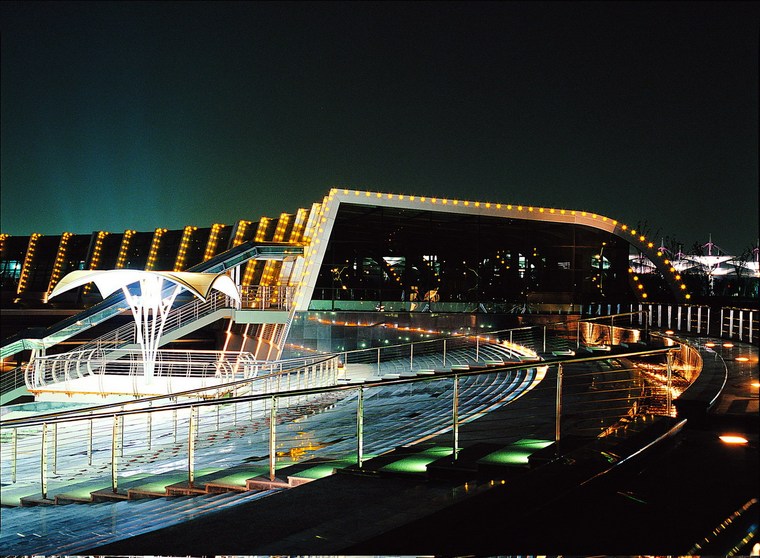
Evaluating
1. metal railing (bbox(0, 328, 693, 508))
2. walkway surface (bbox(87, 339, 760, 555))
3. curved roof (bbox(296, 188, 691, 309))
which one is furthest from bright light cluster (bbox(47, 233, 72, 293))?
walkway surface (bbox(87, 339, 760, 555))

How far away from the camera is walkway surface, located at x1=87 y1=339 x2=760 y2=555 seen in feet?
14.7

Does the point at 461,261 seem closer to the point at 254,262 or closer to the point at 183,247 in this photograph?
the point at 254,262

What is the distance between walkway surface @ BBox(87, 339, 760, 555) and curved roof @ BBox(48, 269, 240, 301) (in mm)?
16541

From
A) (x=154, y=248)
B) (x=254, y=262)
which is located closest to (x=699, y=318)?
(x=254, y=262)

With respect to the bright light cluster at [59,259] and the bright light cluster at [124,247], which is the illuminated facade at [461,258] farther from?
the bright light cluster at [59,259]

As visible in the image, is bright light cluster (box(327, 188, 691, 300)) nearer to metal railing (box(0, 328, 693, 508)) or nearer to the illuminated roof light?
metal railing (box(0, 328, 693, 508))

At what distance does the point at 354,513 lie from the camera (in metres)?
5.31

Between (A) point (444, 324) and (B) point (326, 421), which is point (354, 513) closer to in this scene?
(B) point (326, 421)

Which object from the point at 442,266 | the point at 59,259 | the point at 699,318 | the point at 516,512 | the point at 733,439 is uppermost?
the point at 59,259

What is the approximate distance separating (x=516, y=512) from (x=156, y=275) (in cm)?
1884

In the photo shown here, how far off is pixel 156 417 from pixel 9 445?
3346 mm

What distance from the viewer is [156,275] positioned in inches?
861

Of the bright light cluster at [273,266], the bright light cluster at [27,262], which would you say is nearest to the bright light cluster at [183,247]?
the bright light cluster at [27,262]

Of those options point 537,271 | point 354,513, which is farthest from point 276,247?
point 354,513
